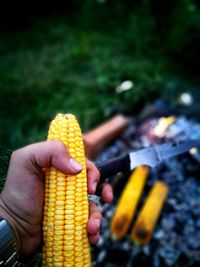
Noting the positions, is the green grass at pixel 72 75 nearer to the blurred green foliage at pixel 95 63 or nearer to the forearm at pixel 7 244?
the blurred green foliage at pixel 95 63

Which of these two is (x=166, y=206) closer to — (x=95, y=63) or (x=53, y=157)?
(x=53, y=157)

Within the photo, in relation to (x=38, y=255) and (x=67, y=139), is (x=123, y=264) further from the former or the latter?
(x=67, y=139)

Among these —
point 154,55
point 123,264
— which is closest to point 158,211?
point 123,264

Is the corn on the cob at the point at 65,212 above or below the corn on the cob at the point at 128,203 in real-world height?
above

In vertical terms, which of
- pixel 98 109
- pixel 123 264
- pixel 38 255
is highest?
pixel 38 255

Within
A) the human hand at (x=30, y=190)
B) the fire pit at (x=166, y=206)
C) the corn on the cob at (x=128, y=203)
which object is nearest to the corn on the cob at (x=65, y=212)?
the human hand at (x=30, y=190)

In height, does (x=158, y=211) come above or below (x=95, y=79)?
below
